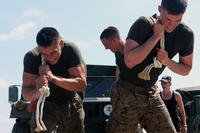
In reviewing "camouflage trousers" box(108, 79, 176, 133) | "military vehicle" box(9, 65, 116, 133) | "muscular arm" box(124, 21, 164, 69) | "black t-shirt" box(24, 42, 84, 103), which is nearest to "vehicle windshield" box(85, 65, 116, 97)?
"military vehicle" box(9, 65, 116, 133)

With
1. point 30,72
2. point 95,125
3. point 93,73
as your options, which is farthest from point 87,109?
point 30,72

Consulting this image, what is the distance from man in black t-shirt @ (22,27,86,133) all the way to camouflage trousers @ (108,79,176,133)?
480mm

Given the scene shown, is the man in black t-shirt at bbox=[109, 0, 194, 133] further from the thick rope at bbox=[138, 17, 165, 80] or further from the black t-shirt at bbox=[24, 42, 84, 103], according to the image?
the black t-shirt at bbox=[24, 42, 84, 103]

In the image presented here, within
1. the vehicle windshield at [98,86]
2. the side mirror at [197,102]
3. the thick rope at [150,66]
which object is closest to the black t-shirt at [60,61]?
the thick rope at [150,66]

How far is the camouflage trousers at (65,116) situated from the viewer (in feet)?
20.1

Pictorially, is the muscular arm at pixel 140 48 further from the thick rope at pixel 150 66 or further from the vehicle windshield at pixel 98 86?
the vehicle windshield at pixel 98 86

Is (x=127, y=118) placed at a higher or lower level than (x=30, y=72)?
lower

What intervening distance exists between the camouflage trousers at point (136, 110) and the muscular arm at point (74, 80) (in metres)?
0.38

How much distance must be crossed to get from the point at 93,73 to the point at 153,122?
190 inches

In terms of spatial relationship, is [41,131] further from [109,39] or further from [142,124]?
[109,39]

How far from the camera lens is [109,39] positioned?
7.29m

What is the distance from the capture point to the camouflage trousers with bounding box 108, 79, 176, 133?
18.7 ft

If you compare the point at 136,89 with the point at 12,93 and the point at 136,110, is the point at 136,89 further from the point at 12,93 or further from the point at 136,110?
the point at 12,93

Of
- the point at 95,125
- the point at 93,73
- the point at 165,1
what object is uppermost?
the point at 165,1
